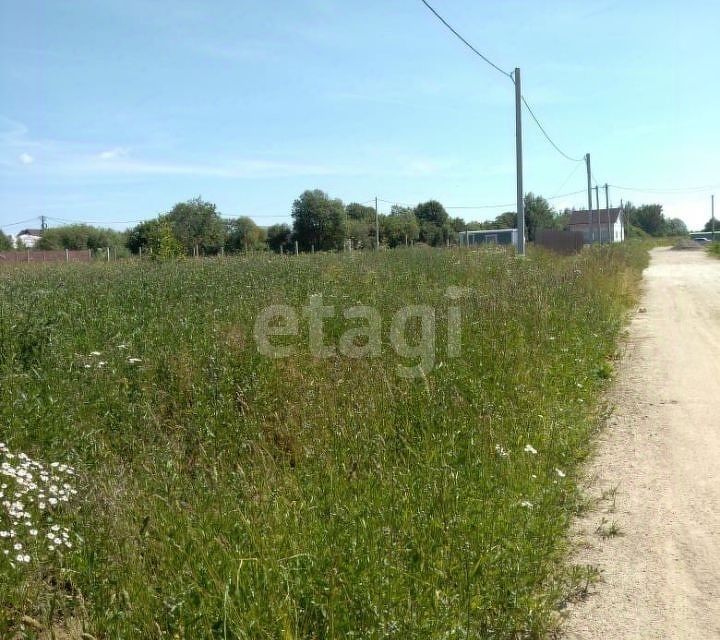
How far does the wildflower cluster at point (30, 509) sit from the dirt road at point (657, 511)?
2.80 metres

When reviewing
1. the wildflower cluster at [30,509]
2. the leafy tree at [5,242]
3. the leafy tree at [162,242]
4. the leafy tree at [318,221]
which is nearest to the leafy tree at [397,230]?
the leafy tree at [318,221]

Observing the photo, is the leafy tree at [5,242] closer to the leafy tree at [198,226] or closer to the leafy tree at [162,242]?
the leafy tree at [198,226]

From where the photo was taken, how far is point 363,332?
8219 mm

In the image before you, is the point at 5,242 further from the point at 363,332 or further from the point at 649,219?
the point at 649,219

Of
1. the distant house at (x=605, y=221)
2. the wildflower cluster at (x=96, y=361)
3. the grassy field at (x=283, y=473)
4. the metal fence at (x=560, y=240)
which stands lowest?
the grassy field at (x=283, y=473)

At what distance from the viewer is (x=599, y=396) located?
7762 millimetres

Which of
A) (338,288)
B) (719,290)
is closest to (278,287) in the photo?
(338,288)

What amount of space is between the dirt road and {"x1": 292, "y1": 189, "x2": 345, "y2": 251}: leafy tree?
4691 cm

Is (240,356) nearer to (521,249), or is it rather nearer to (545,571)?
(545,571)

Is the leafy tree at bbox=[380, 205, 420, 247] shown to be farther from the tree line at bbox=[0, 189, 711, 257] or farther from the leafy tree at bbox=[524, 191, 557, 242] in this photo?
the leafy tree at bbox=[524, 191, 557, 242]

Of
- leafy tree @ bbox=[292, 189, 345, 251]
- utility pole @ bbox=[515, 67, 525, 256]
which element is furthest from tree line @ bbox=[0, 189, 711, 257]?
utility pole @ bbox=[515, 67, 525, 256]

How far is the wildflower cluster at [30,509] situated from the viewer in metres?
3.68

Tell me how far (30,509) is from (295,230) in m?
54.1

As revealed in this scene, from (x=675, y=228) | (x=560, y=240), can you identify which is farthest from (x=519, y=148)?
(x=675, y=228)
